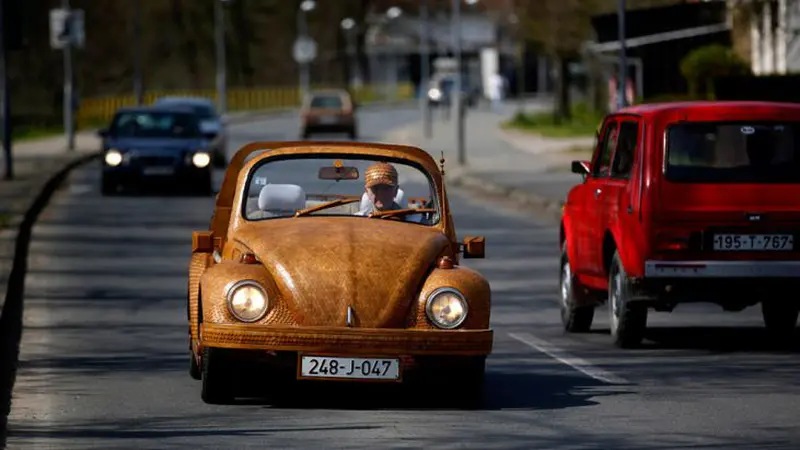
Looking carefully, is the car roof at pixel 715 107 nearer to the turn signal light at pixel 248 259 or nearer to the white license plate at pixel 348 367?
the turn signal light at pixel 248 259

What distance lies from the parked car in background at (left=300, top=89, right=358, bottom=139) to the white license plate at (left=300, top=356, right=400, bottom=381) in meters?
55.8

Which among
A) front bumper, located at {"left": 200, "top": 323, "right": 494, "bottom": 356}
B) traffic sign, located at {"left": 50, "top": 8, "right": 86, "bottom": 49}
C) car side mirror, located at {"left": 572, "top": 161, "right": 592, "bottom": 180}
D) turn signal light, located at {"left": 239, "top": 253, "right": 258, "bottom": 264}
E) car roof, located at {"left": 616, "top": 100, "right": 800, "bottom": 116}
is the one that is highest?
traffic sign, located at {"left": 50, "top": 8, "right": 86, "bottom": 49}

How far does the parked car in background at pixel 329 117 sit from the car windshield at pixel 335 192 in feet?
178

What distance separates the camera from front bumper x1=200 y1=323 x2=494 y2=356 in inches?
431

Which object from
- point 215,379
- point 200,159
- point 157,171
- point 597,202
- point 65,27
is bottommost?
point 157,171

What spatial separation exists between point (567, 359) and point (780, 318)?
2.77 m

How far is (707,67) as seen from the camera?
45.5 metres

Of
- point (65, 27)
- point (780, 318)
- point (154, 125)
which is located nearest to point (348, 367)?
point (780, 318)

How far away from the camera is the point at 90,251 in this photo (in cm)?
2391

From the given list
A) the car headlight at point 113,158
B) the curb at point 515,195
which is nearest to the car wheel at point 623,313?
the curb at point 515,195

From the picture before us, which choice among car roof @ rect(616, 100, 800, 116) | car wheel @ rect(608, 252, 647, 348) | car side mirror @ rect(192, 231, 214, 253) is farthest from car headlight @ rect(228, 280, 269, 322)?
car roof @ rect(616, 100, 800, 116)

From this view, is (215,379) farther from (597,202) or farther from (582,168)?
(582,168)

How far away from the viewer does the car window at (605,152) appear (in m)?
15.7

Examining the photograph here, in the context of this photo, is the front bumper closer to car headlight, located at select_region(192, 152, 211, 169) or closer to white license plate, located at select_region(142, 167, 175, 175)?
white license plate, located at select_region(142, 167, 175, 175)
